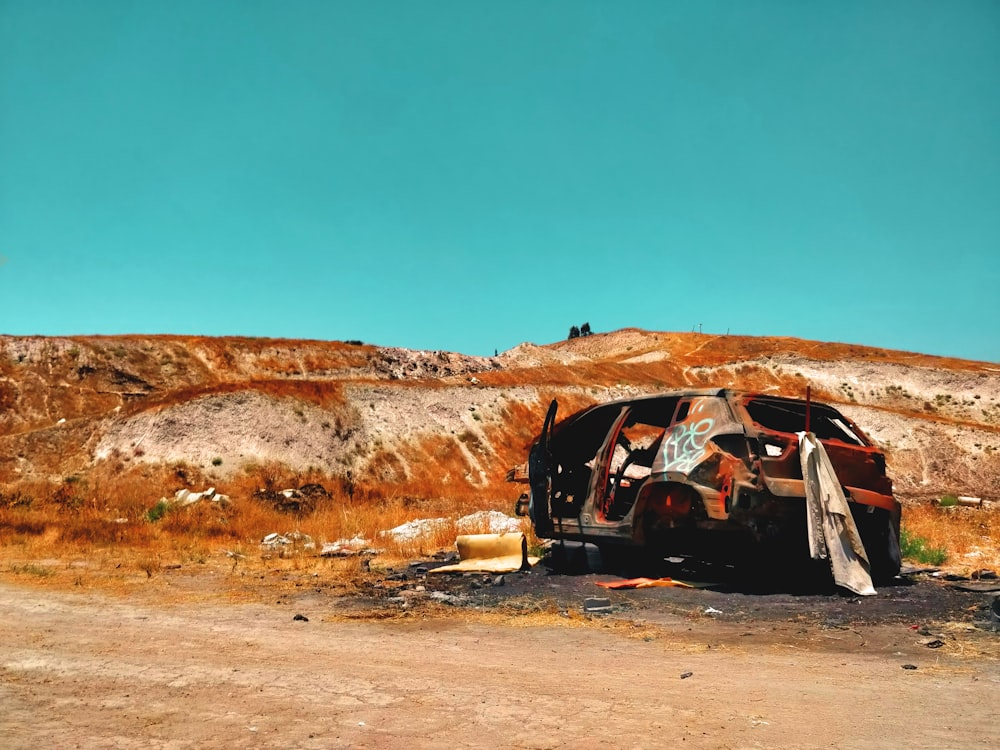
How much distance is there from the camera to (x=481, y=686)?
14.2 feet

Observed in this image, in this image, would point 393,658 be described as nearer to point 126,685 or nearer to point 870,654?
point 126,685

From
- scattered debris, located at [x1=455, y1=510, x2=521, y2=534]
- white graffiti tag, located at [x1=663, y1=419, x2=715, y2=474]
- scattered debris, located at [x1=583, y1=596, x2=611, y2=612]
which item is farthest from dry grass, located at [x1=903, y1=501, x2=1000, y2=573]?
scattered debris, located at [x1=455, y1=510, x2=521, y2=534]

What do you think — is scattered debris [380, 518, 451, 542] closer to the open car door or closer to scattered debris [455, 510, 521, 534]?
scattered debris [455, 510, 521, 534]

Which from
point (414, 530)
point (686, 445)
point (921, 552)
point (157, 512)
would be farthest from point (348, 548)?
point (921, 552)

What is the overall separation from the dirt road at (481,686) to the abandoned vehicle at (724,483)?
1.15m

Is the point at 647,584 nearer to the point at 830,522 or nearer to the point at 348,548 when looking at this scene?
the point at 830,522

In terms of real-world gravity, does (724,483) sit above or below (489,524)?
above

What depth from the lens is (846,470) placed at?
713 centimetres

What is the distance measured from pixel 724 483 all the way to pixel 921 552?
453cm

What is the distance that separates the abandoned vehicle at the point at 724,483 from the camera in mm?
6707

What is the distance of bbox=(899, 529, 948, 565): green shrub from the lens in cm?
934

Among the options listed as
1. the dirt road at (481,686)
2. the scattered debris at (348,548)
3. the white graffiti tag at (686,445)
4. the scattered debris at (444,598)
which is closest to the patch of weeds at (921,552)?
the white graffiti tag at (686,445)

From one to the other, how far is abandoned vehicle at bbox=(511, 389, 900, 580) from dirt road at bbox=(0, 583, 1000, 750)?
3.79 ft

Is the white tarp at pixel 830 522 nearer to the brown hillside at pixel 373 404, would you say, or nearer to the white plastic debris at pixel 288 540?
the white plastic debris at pixel 288 540
